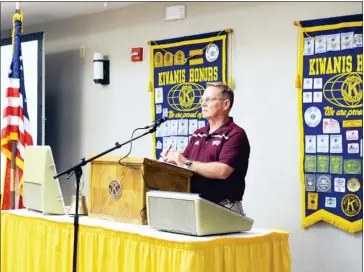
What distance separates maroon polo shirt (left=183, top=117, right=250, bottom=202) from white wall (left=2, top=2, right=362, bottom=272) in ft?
3.87

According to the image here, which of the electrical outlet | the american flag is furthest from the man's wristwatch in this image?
the electrical outlet

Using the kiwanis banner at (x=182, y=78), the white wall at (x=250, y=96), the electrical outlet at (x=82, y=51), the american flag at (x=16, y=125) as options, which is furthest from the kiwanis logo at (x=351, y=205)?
the electrical outlet at (x=82, y=51)

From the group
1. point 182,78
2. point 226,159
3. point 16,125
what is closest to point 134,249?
point 226,159

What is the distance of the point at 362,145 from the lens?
Result: 4.00m

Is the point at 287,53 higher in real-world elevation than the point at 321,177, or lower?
higher

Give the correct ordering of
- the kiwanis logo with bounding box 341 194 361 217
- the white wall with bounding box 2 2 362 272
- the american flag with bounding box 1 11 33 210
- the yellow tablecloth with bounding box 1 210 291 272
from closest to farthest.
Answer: the yellow tablecloth with bounding box 1 210 291 272, the kiwanis logo with bounding box 341 194 361 217, the white wall with bounding box 2 2 362 272, the american flag with bounding box 1 11 33 210

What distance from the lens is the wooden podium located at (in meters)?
3.09

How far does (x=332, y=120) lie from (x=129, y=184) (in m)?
1.64

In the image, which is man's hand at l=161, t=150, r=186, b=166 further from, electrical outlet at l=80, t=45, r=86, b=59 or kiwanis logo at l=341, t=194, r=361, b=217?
electrical outlet at l=80, t=45, r=86, b=59

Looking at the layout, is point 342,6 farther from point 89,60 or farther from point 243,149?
point 89,60

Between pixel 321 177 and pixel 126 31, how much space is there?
2363mm

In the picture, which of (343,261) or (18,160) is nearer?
(343,261)

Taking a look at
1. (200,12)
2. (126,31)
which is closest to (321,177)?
(200,12)

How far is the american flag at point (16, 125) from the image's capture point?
17.2 feet
